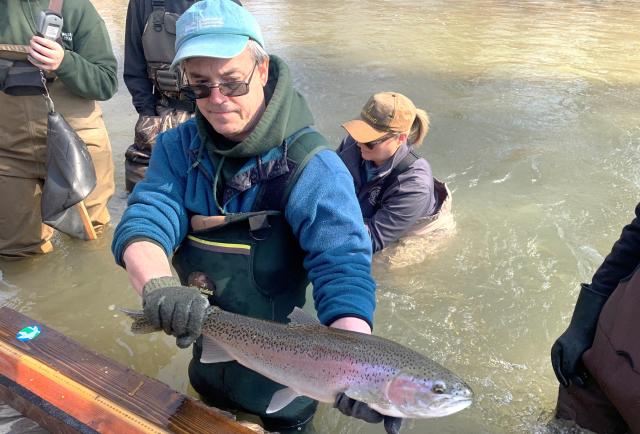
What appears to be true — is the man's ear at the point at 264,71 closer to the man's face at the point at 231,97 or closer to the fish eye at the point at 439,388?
the man's face at the point at 231,97

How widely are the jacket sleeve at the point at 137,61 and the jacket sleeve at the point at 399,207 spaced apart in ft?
8.39

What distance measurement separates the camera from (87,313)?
173 inches

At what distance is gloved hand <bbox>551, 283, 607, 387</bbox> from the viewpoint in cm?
283

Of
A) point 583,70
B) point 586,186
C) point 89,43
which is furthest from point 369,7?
point 89,43

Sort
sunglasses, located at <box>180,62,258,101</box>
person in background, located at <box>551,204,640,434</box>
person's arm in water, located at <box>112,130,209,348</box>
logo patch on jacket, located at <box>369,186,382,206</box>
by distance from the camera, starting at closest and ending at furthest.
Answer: person's arm in water, located at <box>112,130,209,348</box> < sunglasses, located at <box>180,62,258,101</box> < person in background, located at <box>551,204,640,434</box> < logo patch on jacket, located at <box>369,186,382,206</box>

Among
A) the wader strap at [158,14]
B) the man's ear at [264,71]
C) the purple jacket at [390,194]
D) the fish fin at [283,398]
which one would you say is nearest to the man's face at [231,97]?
the man's ear at [264,71]

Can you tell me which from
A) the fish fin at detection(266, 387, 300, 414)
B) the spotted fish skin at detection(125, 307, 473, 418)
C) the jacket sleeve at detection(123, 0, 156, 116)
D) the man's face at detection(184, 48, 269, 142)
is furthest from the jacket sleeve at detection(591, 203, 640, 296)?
the jacket sleeve at detection(123, 0, 156, 116)

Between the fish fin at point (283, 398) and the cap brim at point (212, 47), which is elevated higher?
the cap brim at point (212, 47)

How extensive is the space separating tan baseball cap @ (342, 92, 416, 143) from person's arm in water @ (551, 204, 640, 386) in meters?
2.07

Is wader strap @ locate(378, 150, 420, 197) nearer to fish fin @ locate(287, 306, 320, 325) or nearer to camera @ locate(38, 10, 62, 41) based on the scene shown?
fish fin @ locate(287, 306, 320, 325)

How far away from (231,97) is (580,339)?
2.19 m

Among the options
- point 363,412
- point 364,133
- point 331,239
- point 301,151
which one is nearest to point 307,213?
point 331,239

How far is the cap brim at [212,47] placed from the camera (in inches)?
81.1

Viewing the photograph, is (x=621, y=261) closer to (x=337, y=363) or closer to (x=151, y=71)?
(x=337, y=363)
